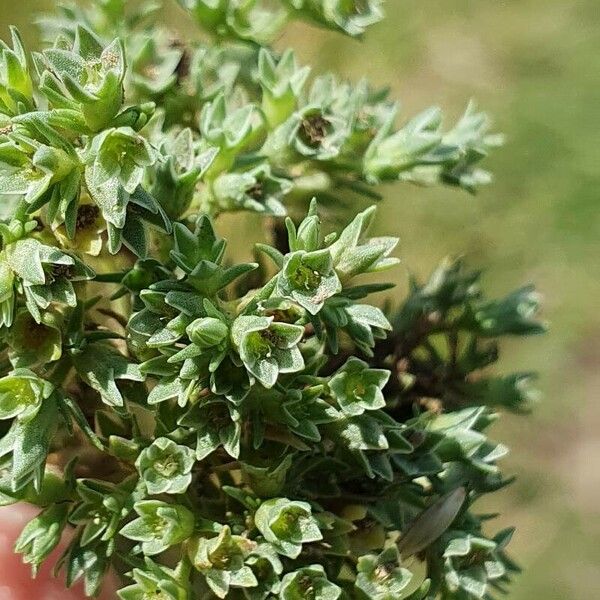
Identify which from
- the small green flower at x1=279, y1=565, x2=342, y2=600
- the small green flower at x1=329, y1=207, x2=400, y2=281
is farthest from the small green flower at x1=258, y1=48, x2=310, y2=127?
the small green flower at x1=279, y1=565, x2=342, y2=600

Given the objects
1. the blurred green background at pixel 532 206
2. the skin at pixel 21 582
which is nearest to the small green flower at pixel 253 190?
the skin at pixel 21 582

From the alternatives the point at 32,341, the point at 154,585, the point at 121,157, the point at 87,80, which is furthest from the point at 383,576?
the point at 87,80

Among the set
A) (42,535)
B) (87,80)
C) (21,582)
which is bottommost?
(21,582)

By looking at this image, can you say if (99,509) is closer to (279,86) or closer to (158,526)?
(158,526)

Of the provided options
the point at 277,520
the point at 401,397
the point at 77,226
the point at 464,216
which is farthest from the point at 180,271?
the point at 464,216

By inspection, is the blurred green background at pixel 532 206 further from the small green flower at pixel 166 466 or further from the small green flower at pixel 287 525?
the small green flower at pixel 166 466

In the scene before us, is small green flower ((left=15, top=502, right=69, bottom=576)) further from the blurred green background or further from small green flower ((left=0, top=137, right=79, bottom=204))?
the blurred green background

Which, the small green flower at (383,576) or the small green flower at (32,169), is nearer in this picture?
the small green flower at (32,169)
